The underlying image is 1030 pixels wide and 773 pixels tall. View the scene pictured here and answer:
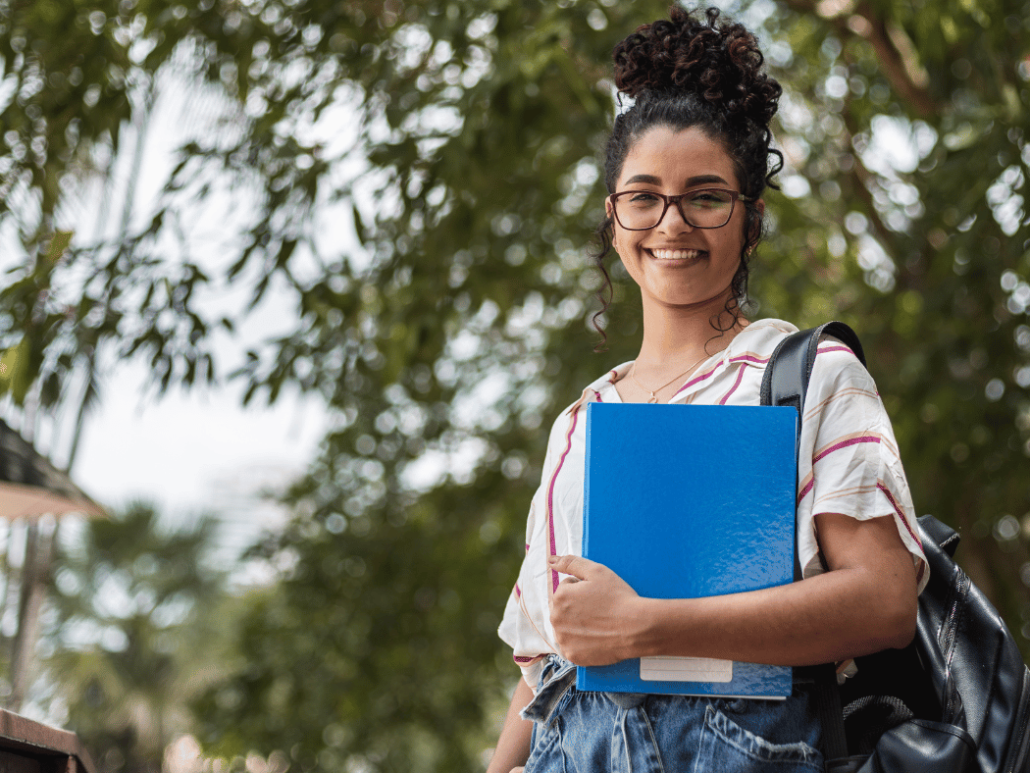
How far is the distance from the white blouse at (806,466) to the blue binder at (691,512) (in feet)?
0.12

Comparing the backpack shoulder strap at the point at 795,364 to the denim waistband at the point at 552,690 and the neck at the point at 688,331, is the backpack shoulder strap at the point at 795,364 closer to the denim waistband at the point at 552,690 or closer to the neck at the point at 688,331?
the neck at the point at 688,331

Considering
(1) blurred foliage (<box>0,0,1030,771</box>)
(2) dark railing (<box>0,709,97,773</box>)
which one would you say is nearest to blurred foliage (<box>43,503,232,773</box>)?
(1) blurred foliage (<box>0,0,1030,771</box>)

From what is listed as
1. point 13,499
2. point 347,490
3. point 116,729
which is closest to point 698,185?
point 13,499

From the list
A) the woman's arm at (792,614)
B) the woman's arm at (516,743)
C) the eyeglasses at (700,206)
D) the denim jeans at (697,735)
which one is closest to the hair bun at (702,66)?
the eyeglasses at (700,206)

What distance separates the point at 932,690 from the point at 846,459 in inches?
10.7

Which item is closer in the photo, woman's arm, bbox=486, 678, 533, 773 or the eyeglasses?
the eyeglasses

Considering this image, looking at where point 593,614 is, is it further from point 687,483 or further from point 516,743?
point 516,743

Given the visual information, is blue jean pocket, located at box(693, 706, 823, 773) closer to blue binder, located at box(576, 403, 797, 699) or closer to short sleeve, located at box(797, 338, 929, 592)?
blue binder, located at box(576, 403, 797, 699)

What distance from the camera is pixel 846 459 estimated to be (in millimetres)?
1094

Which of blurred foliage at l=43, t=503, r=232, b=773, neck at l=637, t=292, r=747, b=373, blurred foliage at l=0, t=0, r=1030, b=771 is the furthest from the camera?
blurred foliage at l=43, t=503, r=232, b=773

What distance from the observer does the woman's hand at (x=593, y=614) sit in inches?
43.0

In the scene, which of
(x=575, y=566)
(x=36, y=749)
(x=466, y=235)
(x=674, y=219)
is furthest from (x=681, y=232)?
(x=466, y=235)

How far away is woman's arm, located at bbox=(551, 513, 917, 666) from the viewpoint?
41.5 inches

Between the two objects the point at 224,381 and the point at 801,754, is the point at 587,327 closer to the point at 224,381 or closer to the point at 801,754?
the point at 224,381
